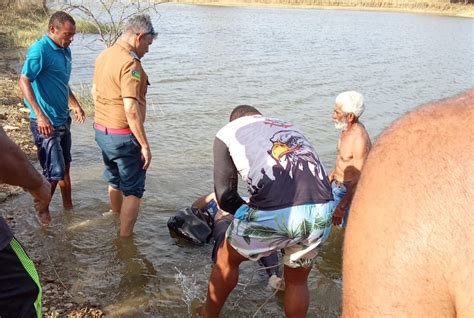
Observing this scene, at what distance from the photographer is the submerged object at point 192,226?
483cm

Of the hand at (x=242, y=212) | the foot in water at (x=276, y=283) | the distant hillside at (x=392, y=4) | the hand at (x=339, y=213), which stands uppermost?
the hand at (x=242, y=212)

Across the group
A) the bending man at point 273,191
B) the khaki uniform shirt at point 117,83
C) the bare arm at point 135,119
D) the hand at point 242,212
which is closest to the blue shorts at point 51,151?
the khaki uniform shirt at point 117,83

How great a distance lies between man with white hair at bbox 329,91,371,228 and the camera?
4576 millimetres

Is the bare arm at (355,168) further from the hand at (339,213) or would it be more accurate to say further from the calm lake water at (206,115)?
the calm lake water at (206,115)

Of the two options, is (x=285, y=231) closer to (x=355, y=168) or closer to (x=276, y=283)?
(x=276, y=283)

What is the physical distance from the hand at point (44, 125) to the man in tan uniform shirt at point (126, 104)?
594 millimetres

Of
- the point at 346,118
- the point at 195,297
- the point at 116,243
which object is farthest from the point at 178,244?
the point at 346,118

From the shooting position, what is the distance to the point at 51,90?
4730 mm

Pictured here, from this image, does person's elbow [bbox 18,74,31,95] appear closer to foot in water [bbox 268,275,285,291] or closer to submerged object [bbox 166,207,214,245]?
submerged object [bbox 166,207,214,245]

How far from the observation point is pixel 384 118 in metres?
11.0

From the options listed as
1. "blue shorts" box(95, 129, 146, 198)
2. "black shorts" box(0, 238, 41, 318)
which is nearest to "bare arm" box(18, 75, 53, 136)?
"blue shorts" box(95, 129, 146, 198)

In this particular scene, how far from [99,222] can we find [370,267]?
176 inches

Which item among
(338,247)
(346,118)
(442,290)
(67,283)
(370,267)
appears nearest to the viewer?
(442,290)

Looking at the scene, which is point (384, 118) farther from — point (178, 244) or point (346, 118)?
point (178, 244)
